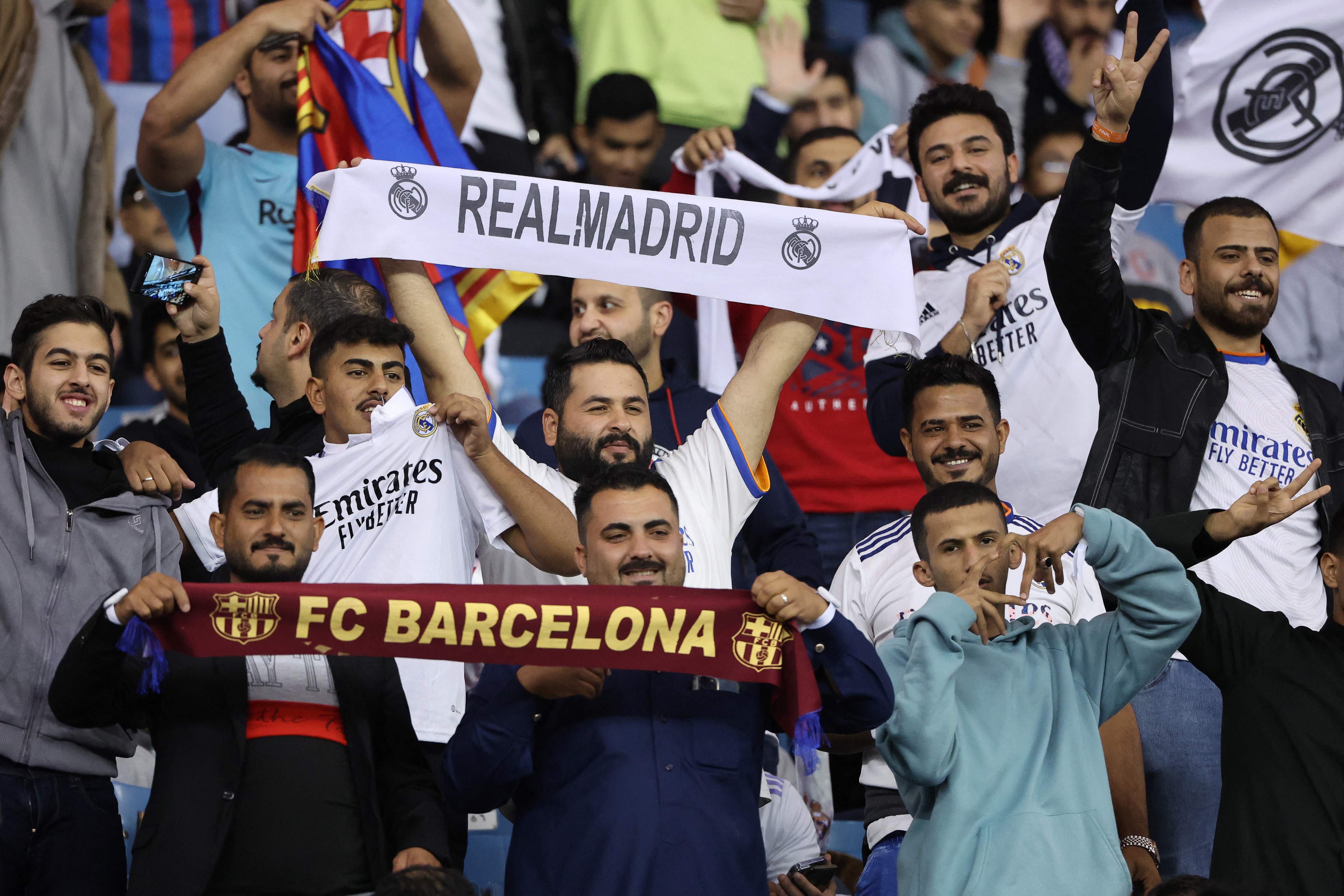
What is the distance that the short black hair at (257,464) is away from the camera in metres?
4.60

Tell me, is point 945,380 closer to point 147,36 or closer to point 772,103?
point 772,103

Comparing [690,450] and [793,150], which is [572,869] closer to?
[690,450]

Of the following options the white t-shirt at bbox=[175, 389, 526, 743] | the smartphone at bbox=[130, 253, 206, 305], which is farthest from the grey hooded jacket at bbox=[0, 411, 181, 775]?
the smartphone at bbox=[130, 253, 206, 305]

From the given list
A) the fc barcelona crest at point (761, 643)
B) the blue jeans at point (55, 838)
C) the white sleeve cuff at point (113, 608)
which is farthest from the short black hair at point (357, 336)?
the fc barcelona crest at point (761, 643)

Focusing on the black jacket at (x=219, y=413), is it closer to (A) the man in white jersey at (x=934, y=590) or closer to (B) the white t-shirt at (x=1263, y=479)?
(A) the man in white jersey at (x=934, y=590)

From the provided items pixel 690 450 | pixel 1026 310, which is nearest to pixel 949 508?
pixel 690 450

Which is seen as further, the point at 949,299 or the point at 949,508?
the point at 949,299

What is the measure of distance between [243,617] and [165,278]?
4.62ft

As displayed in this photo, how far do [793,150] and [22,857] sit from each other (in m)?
4.77

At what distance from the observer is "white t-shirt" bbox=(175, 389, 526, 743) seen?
4902 mm

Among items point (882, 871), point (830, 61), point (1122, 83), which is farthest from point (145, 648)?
point (830, 61)

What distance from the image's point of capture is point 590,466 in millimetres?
4988

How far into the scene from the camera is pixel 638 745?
13.6ft

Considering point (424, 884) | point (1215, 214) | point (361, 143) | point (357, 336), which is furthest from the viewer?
point (361, 143)
